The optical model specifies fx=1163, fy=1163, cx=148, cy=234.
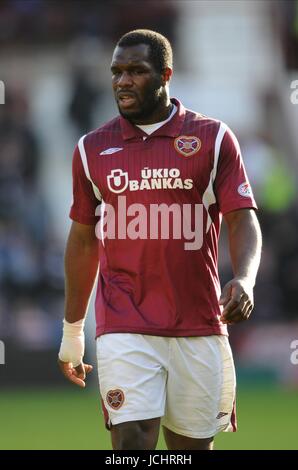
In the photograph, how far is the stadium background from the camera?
14609 mm

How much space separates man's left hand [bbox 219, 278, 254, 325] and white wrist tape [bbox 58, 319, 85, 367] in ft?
3.93

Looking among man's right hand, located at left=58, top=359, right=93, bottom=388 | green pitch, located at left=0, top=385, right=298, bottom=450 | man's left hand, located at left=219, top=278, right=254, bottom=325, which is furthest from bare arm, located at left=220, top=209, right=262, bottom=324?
green pitch, located at left=0, top=385, right=298, bottom=450

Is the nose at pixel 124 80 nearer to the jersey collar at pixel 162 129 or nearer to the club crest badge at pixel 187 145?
the jersey collar at pixel 162 129

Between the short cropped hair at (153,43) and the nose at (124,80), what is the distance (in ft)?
0.47

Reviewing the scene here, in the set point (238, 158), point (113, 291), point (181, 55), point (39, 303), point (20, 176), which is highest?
point (238, 158)

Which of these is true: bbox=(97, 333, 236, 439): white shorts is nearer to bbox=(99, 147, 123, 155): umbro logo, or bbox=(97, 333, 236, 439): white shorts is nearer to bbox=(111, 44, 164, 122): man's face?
bbox=(99, 147, 123, 155): umbro logo

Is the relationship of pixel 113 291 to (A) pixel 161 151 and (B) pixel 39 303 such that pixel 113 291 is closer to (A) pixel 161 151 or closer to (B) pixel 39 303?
(A) pixel 161 151

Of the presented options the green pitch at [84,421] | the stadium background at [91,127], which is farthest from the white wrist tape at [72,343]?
the stadium background at [91,127]

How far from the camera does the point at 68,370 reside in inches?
244

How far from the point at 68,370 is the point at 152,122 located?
1393mm

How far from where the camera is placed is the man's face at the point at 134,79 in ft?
18.9

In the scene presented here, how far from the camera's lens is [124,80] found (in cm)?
576

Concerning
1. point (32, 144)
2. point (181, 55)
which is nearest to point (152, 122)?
point (32, 144)

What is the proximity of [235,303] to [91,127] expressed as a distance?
11.4 m
